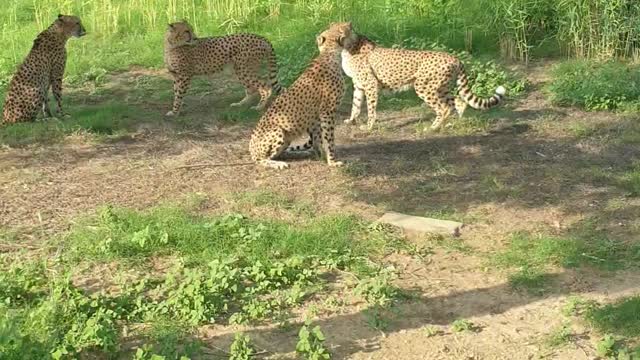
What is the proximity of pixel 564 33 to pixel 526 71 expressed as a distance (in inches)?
28.7

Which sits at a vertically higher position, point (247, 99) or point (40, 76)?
point (40, 76)

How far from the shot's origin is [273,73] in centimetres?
1007

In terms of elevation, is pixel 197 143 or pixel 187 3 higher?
pixel 187 3

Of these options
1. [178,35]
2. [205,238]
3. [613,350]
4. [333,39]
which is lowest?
[613,350]

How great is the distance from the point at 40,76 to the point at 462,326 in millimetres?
5969

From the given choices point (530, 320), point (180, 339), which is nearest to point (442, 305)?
point (530, 320)

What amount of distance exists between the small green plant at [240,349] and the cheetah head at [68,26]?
5.85m


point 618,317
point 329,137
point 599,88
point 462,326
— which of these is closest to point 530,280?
point 618,317

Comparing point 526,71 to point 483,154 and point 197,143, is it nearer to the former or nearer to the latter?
point 483,154

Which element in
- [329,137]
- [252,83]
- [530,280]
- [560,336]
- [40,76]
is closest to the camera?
[560,336]

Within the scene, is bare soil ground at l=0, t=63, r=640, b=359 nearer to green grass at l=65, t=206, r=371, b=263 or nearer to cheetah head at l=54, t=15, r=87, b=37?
green grass at l=65, t=206, r=371, b=263

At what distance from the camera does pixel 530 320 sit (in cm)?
543

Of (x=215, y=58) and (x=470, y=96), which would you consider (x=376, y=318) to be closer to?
(x=470, y=96)

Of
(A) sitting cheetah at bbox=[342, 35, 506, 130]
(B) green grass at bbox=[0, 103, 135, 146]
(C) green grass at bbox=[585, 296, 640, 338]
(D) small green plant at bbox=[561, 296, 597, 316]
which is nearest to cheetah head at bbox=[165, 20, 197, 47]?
(B) green grass at bbox=[0, 103, 135, 146]
